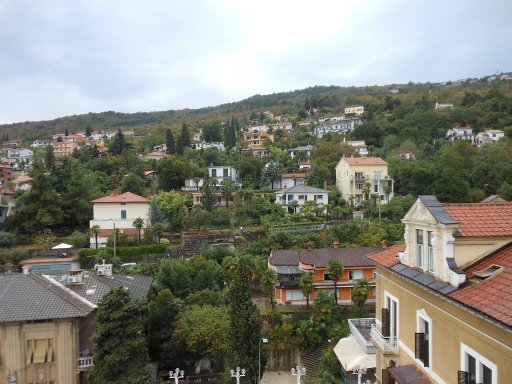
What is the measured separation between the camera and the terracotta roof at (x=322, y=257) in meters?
33.0

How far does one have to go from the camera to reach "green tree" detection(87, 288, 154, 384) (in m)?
16.5

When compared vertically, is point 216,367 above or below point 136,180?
below

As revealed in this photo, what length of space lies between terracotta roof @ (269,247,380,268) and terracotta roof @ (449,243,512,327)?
23.9 meters

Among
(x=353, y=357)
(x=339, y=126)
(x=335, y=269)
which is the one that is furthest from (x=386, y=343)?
(x=339, y=126)

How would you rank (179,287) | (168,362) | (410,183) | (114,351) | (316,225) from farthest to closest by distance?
(410,183) → (316,225) → (179,287) → (168,362) → (114,351)

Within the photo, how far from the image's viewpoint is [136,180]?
186ft

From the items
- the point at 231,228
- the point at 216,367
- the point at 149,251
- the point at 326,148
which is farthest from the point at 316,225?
the point at 326,148

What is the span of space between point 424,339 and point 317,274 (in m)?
22.5

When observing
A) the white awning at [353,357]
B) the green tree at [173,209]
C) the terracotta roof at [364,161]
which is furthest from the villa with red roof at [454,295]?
the terracotta roof at [364,161]

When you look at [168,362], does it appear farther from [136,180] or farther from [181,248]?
[136,180]

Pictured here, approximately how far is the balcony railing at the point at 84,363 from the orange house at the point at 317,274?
16.7 m

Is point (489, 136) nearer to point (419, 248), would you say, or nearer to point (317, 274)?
point (317, 274)

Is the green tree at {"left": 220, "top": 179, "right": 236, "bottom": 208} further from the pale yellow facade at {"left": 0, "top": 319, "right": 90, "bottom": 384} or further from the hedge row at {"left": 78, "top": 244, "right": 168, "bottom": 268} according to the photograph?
the pale yellow facade at {"left": 0, "top": 319, "right": 90, "bottom": 384}

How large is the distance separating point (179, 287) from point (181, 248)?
418 inches
